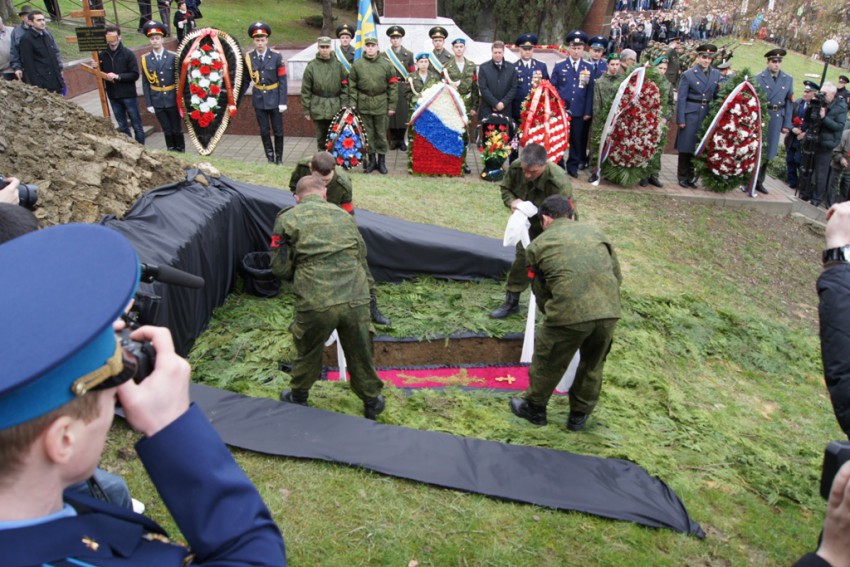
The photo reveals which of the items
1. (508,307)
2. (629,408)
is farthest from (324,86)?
(629,408)

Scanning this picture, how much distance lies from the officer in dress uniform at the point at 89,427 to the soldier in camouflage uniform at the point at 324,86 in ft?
30.9

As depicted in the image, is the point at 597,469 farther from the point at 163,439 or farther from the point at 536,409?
the point at 163,439

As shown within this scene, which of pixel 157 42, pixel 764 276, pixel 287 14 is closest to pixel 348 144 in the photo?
pixel 157 42

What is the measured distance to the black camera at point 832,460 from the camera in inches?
75.5

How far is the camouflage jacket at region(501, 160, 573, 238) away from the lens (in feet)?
19.2

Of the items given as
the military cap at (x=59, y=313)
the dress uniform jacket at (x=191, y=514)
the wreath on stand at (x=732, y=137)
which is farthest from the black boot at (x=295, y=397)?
the wreath on stand at (x=732, y=137)

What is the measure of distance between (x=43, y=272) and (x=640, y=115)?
403 inches

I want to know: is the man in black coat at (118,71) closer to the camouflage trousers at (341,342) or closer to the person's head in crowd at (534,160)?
the person's head in crowd at (534,160)

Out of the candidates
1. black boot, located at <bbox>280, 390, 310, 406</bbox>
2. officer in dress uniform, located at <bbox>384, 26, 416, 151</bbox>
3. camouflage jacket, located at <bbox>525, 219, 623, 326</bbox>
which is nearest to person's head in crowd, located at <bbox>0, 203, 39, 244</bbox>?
black boot, located at <bbox>280, 390, 310, 406</bbox>

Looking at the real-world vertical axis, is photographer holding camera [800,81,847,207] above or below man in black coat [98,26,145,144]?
below

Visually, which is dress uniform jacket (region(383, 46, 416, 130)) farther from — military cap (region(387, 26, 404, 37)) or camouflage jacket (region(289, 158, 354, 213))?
camouflage jacket (region(289, 158, 354, 213))

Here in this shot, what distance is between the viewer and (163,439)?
1.19 meters

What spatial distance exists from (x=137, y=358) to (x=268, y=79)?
9.81 m

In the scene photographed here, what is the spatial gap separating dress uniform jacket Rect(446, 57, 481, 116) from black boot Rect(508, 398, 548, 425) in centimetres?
700
